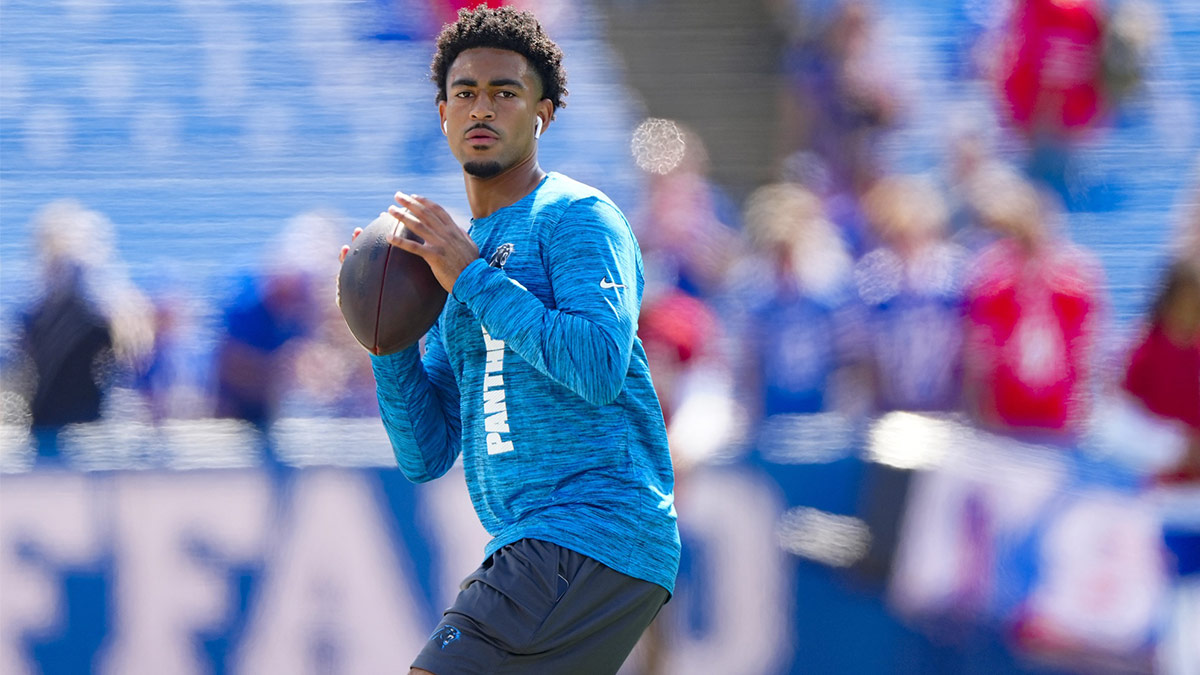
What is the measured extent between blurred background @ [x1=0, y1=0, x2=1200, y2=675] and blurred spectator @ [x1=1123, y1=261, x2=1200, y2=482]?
1 cm

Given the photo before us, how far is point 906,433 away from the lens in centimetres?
557

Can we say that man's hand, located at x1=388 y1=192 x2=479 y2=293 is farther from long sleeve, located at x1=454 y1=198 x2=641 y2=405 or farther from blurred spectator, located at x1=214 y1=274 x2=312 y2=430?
blurred spectator, located at x1=214 y1=274 x2=312 y2=430

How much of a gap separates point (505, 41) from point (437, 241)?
0.48 metres

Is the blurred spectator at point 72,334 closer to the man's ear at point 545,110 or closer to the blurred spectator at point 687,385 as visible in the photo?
the blurred spectator at point 687,385

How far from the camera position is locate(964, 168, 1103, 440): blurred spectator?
5723 mm

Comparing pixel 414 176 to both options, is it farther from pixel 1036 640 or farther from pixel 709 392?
pixel 1036 640

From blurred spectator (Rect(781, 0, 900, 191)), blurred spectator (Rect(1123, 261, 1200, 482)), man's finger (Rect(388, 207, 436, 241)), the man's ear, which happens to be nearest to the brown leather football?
man's finger (Rect(388, 207, 436, 241))

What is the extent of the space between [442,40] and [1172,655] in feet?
12.5

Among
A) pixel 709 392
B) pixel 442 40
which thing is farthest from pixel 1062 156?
pixel 442 40

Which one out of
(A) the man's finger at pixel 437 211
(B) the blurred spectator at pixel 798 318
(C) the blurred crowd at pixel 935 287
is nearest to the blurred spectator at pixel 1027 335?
(C) the blurred crowd at pixel 935 287

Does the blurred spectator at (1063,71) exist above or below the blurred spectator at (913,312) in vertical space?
above

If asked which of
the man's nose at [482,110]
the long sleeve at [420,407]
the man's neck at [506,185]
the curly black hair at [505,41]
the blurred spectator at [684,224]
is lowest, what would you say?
the long sleeve at [420,407]

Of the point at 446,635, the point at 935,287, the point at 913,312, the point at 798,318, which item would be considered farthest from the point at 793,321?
the point at 446,635

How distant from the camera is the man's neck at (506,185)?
2.88m
